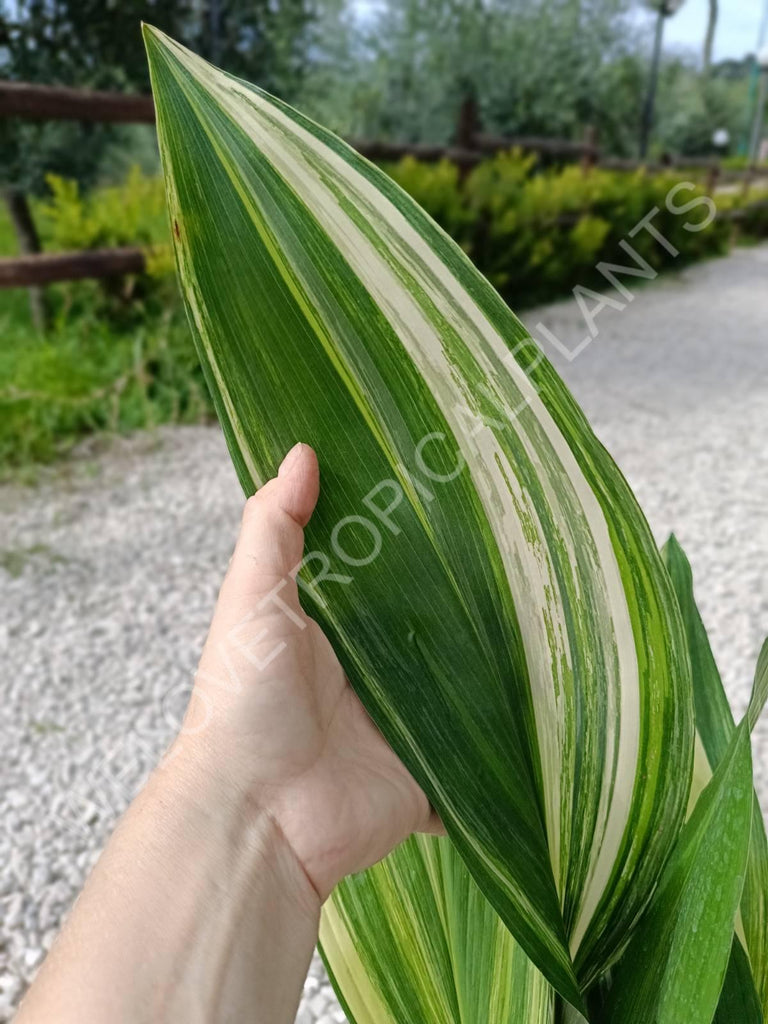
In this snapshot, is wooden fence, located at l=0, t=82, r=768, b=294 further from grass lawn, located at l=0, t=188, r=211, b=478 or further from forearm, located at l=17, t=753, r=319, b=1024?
forearm, located at l=17, t=753, r=319, b=1024

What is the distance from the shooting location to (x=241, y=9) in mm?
3521

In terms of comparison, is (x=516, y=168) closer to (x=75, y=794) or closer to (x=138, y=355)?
(x=138, y=355)

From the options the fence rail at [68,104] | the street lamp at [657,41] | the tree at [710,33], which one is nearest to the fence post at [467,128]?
the fence rail at [68,104]

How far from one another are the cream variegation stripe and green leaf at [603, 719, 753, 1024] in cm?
5

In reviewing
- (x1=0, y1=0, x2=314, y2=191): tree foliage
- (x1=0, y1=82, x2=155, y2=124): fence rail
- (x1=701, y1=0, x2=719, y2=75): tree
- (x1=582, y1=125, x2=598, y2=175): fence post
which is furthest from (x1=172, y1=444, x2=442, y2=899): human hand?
(x1=701, y1=0, x2=719, y2=75): tree

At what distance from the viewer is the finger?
17.2 inches

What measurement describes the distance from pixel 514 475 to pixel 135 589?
4.75 feet

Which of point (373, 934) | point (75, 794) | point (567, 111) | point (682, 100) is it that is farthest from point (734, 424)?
point (682, 100)

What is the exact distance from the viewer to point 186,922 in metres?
0.41

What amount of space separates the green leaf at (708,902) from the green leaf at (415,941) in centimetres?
13

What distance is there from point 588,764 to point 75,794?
1.01 meters

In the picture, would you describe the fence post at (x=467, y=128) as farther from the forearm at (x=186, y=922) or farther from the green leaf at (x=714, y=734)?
the forearm at (x=186, y=922)

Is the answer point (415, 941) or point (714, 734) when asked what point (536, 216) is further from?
point (415, 941)

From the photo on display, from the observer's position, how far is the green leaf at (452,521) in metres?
0.43
